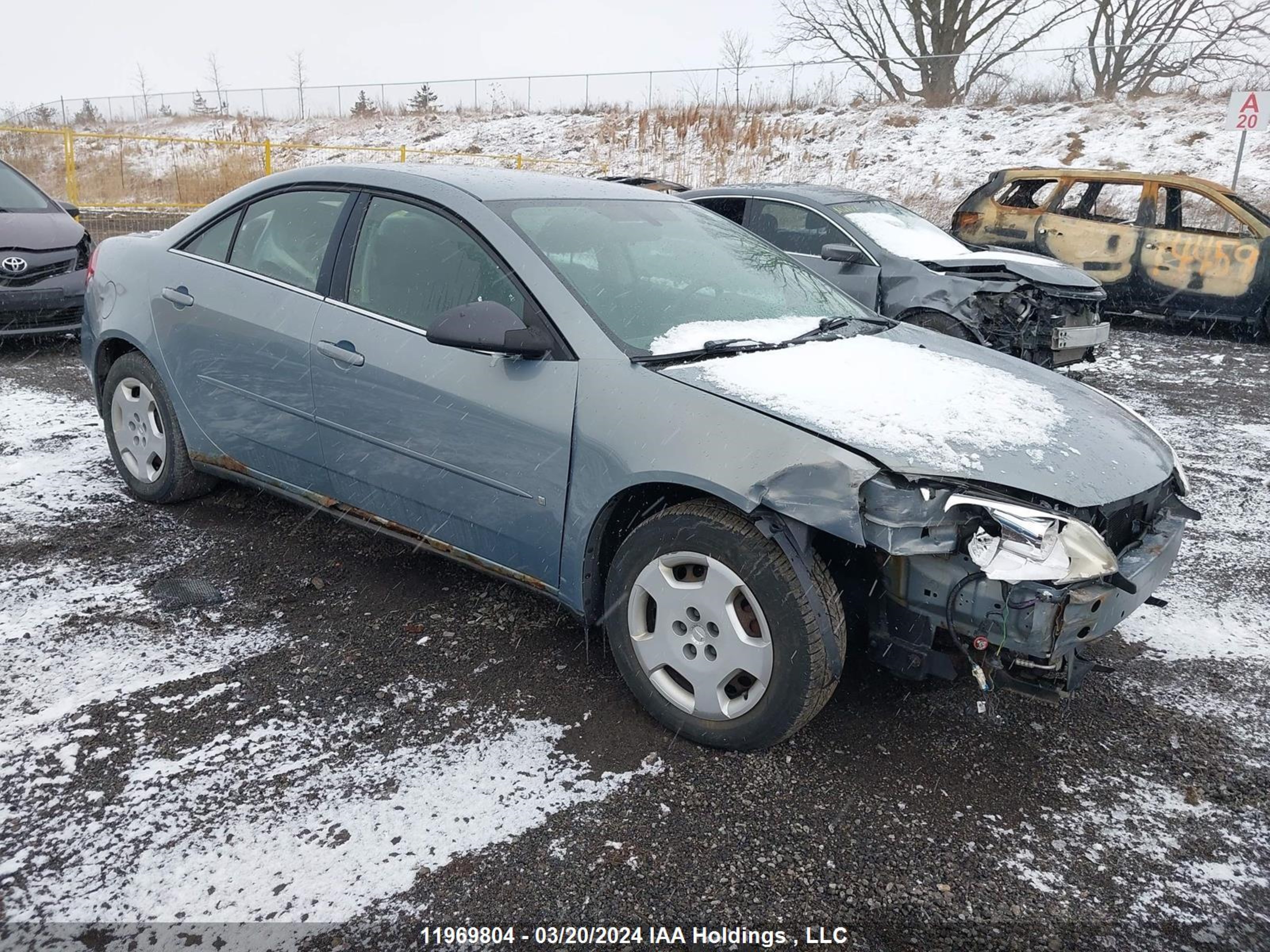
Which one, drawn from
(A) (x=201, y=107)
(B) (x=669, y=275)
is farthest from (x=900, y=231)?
(A) (x=201, y=107)

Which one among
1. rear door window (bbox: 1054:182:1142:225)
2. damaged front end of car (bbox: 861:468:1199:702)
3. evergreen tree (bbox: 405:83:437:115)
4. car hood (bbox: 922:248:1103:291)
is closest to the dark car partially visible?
car hood (bbox: 922:248:1103:291)

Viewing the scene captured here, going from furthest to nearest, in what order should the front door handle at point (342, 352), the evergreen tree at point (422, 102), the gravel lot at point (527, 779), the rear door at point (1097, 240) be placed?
the evergreen tree at point (422, 102) → the rear door at point (1097, 240) → the front door handle at point (342, 352) → the gravel lot at point (527, 779)

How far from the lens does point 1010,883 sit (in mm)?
2330

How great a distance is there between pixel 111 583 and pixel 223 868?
1885mm

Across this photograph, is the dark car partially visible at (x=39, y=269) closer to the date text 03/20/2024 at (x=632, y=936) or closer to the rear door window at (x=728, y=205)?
the rear door window at (x=728, y=205)

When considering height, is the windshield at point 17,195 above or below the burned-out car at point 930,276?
above

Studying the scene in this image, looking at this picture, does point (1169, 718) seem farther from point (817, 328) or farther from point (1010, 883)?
point (817, 328)

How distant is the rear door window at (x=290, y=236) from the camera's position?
3703mm

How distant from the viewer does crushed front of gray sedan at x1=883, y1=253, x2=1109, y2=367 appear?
7.17 metres

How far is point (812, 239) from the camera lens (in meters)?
7.73

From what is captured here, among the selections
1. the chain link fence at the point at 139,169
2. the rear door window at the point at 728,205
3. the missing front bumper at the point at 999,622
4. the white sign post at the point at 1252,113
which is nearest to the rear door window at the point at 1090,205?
the white sign post at the point at 1252,113

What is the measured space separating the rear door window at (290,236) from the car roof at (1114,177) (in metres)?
9.06

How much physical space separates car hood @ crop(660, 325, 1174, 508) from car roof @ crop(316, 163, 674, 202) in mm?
1065

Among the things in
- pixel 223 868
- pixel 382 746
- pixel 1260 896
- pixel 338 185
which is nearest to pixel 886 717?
pixel 1260 896
